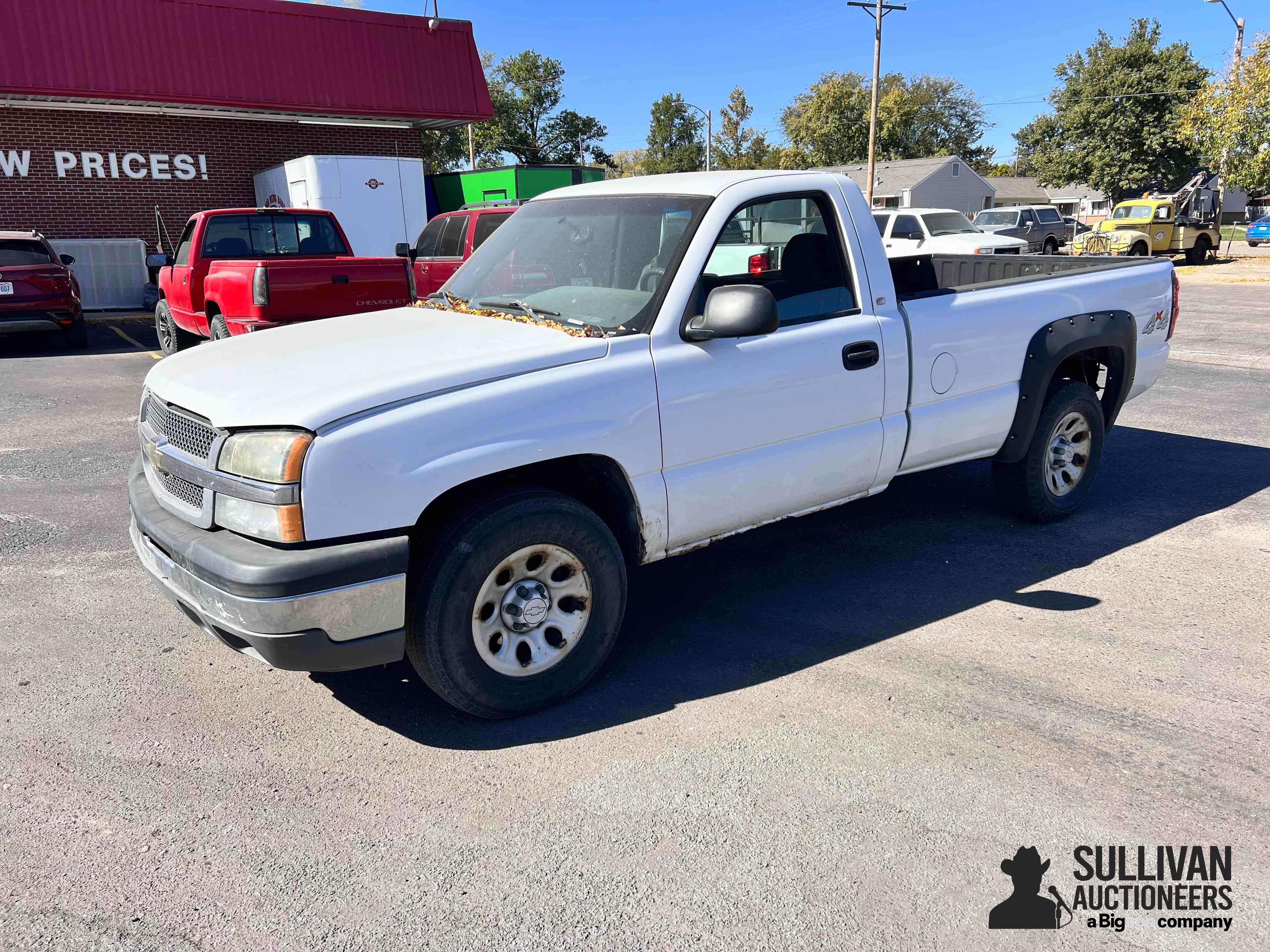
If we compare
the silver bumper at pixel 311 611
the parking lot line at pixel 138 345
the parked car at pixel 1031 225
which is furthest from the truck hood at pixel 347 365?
the parked car at pixel 1031 225

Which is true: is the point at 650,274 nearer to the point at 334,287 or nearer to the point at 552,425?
the point at 552,425

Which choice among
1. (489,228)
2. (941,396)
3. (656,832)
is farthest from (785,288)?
(489,228)

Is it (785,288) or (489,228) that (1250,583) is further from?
(489,228)

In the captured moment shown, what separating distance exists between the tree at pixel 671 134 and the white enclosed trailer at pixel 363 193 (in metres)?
74.9

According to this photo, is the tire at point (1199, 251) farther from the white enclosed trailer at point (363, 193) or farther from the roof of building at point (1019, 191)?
the roof of building at point (1019, 191)

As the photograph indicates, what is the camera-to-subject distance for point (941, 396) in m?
4.77

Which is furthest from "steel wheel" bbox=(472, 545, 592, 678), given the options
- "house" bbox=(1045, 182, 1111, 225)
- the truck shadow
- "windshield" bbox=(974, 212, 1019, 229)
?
"house" bbox=(1045, 182, 1111, 225)

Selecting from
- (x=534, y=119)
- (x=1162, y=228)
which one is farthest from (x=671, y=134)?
(x=1162, y=228)

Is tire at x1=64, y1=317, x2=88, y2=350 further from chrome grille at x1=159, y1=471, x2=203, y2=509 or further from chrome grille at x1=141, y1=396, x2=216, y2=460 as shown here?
chrome grille at x1=159, y1=471, x2=203, y2=509

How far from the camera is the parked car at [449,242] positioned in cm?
1230

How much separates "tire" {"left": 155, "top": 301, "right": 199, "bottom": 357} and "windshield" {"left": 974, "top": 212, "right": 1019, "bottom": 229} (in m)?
25.6

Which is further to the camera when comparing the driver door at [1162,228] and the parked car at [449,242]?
the driver door at [1162,228]

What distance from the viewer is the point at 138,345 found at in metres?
14.6

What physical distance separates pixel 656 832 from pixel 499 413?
4.78ft
